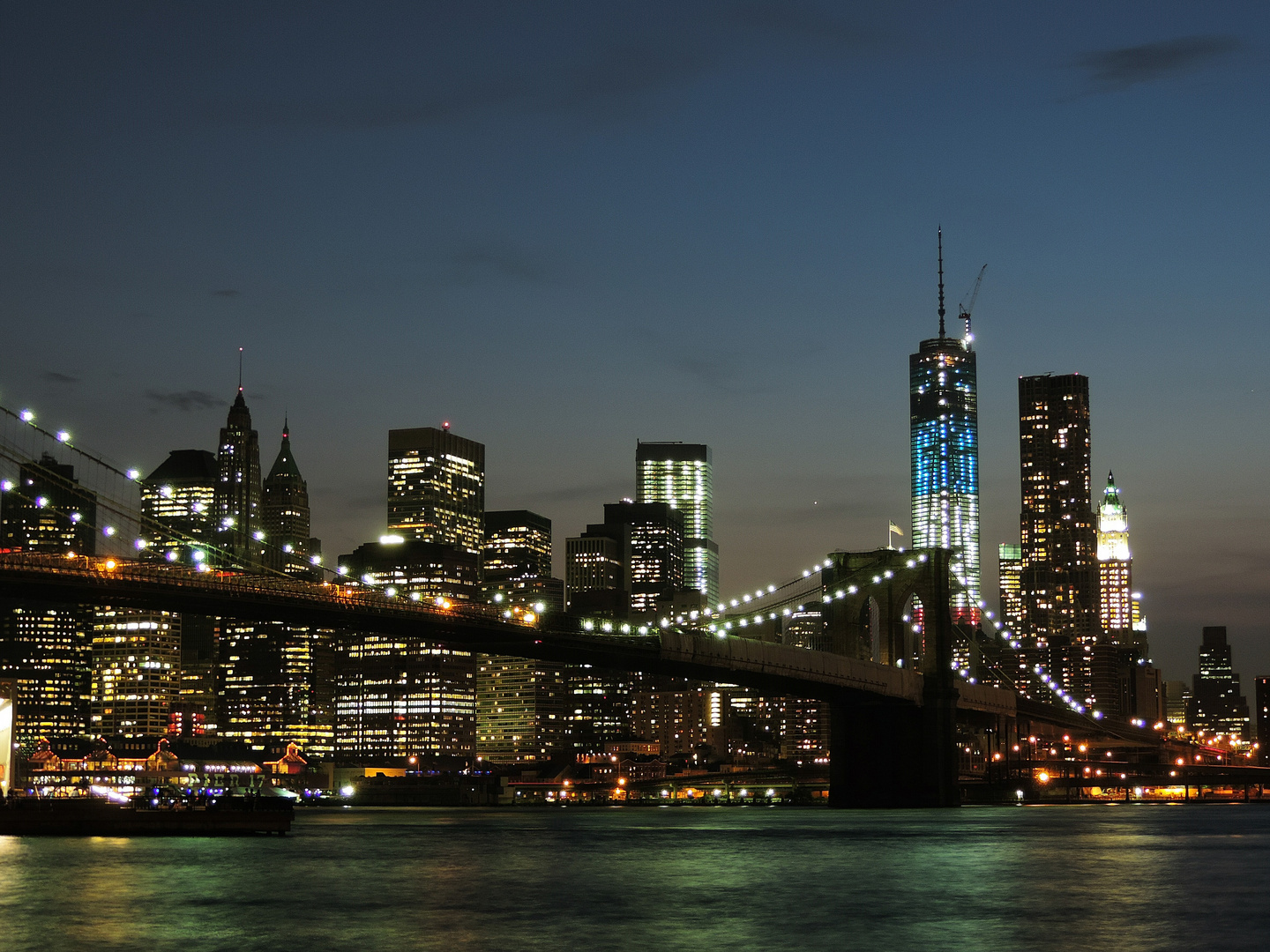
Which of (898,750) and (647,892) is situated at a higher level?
(898,750)

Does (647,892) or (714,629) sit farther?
(714,629)

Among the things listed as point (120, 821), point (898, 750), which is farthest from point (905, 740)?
point (120, 821)

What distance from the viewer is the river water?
103 ft

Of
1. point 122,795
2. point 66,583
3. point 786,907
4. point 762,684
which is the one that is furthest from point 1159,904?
point 122,795

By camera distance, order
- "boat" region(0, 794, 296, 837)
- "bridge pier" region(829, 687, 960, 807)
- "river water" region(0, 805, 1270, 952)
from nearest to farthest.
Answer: "river water" region(0, 805, 1270, 952), "boat" region(0, 794, 296, 837), "bridge pier" region(829, 687, 960, 807)

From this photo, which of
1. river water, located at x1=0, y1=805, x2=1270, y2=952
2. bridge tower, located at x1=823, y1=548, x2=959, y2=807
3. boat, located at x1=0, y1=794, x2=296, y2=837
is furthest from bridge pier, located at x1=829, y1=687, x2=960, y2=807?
boat, located at x1=0, y1=794, x2=296, y2=837

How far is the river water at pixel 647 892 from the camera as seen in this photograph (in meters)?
31.4

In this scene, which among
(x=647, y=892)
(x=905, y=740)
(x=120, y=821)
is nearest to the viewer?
(x=647, y=892)

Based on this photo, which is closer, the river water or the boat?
the river water

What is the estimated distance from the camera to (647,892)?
134ft

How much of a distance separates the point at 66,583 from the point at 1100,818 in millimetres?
52873

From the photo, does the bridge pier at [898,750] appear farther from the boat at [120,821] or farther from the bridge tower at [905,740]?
the boat at [120,821]

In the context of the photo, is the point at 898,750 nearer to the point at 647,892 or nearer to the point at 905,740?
the point at 905,740

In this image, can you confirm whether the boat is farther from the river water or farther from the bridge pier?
the bridge pier
